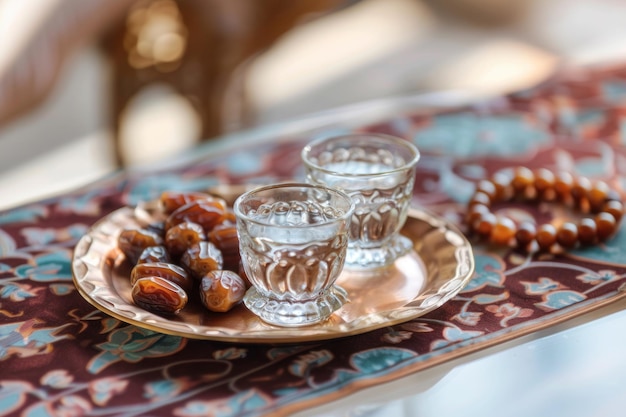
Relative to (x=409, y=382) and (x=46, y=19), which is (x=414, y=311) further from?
(x=46, y=19)

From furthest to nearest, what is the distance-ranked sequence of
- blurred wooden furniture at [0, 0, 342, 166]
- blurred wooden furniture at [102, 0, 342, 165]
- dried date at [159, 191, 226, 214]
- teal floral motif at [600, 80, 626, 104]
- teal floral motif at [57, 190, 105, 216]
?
blurred wooden furniture at [102, 0, 342, 165]
blurred wooden furniture at [0, 0, 342, 166]
teal floral motif at [600, 80, 626, 104]
teal floral motif at [57, 190, 105, 216]
dried date at [159, 191, 226, 214]

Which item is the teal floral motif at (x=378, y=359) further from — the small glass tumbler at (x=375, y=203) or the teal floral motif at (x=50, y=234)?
the teal floral motif at (x=50, y=234)

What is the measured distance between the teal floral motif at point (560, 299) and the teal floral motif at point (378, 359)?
13 centimetres

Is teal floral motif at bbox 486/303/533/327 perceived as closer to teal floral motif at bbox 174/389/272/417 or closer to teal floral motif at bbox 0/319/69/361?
teal floral motif at bbox 174/389/272/417

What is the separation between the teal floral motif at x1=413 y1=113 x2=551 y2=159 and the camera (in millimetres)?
964

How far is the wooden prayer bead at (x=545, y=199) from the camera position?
0.73 m

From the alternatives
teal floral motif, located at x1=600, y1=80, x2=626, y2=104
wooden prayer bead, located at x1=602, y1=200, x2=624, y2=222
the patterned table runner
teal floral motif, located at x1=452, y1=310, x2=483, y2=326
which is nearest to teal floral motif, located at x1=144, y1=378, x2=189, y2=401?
the patterned table runner

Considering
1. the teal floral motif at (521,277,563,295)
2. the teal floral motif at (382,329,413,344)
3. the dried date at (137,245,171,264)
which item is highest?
the dried date at (137,245,171,264)

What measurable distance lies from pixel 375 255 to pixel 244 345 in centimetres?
17

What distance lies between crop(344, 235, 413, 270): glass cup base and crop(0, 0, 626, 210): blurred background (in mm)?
329

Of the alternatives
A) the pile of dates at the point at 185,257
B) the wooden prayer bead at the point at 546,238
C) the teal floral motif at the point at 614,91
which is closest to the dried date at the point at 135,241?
the pile of dates at the point at 185,257

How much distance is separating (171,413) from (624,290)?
36 cm

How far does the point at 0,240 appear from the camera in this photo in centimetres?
75

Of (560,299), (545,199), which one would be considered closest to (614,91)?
A: (545,199)
